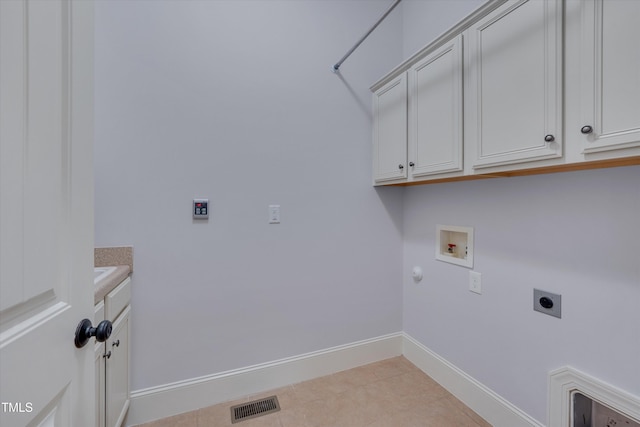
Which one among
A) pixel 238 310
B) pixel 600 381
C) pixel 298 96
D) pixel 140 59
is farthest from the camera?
pixel 298 96

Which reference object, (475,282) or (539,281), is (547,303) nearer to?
(539,281)

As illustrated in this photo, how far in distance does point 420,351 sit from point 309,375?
2.87ft

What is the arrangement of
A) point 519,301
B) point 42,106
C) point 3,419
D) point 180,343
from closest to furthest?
1. point 3,419
2. point 42,106
3. point 519,301
4. point 180,343

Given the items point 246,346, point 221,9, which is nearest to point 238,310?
point 246,346

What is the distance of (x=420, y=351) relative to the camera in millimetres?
2055

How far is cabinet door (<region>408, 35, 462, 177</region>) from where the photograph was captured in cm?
143

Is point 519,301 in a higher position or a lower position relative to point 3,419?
lower

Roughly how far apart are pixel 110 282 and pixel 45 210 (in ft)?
2.58

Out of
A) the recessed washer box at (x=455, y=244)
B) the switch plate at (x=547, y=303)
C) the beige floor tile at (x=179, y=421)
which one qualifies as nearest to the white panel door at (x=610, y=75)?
the switch plate at (x=547, y=303)

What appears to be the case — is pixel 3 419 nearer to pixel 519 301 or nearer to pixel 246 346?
pixel 246 346

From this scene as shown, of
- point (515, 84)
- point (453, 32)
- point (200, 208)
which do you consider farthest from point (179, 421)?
point (453, 32)

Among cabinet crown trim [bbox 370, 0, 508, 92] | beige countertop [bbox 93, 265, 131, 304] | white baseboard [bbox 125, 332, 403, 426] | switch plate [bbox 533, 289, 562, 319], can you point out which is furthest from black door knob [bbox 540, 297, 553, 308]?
beige countertop [bbox 93, 265, 131, 304]

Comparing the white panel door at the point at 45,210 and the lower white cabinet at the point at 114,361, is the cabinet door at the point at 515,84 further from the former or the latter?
the lower white cabinet at the point at 114,361

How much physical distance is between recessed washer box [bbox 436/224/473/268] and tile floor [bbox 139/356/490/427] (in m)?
0.89
